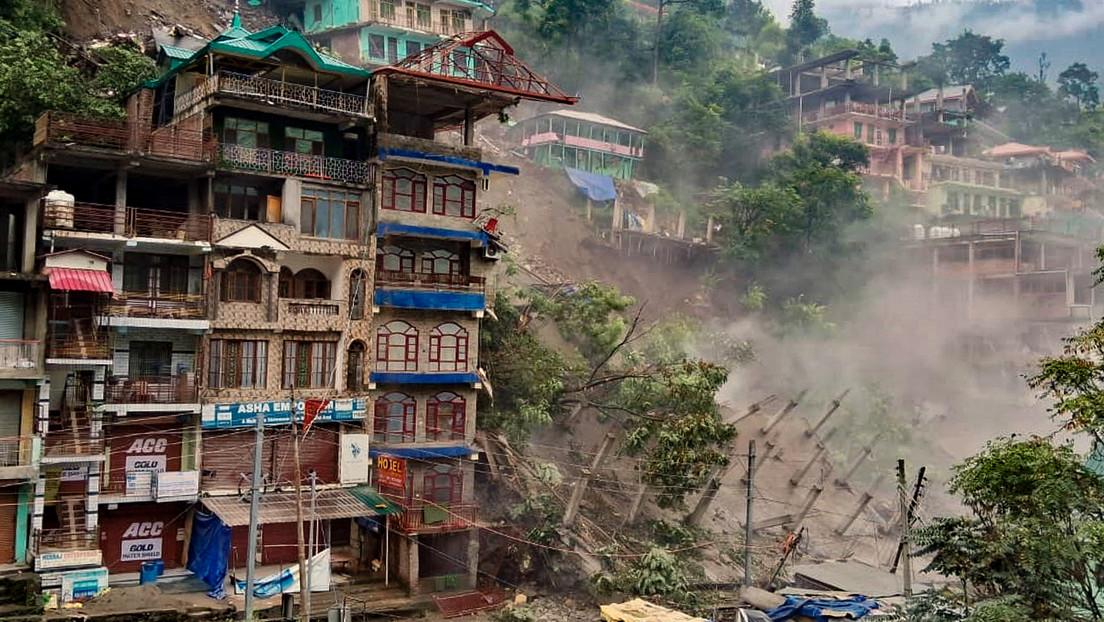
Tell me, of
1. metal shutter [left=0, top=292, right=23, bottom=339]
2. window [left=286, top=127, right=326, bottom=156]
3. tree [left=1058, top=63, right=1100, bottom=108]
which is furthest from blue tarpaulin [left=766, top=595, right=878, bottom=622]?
tree [left=1058, top=63, right=1100, bottom=108]

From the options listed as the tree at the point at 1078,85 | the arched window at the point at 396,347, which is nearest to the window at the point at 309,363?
the arched window at the point at 396,347

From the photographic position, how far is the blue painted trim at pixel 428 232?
45375 millimetres

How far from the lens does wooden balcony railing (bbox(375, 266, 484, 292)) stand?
4619cm

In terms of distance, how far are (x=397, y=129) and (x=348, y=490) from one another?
16.4m

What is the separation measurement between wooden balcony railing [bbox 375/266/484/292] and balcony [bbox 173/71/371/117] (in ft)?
21.7

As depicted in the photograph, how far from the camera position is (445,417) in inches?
1855

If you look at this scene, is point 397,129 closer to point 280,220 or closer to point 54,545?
point 280,220

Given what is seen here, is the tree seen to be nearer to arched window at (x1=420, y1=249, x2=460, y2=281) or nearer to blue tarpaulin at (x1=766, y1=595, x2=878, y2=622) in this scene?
arched window at (x1=420, y1=249, x2=460, y2=281)

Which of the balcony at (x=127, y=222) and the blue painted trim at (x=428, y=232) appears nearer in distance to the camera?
the balcony at (x=127, y=222)

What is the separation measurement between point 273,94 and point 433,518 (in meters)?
17.8

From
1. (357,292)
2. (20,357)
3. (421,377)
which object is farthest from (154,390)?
(421,377)

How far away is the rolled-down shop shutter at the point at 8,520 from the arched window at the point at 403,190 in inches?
689

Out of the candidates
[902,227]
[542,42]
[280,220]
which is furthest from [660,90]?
[280,220]

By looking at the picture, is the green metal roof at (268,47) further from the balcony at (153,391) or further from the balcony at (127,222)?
the balcony at (153,391)
